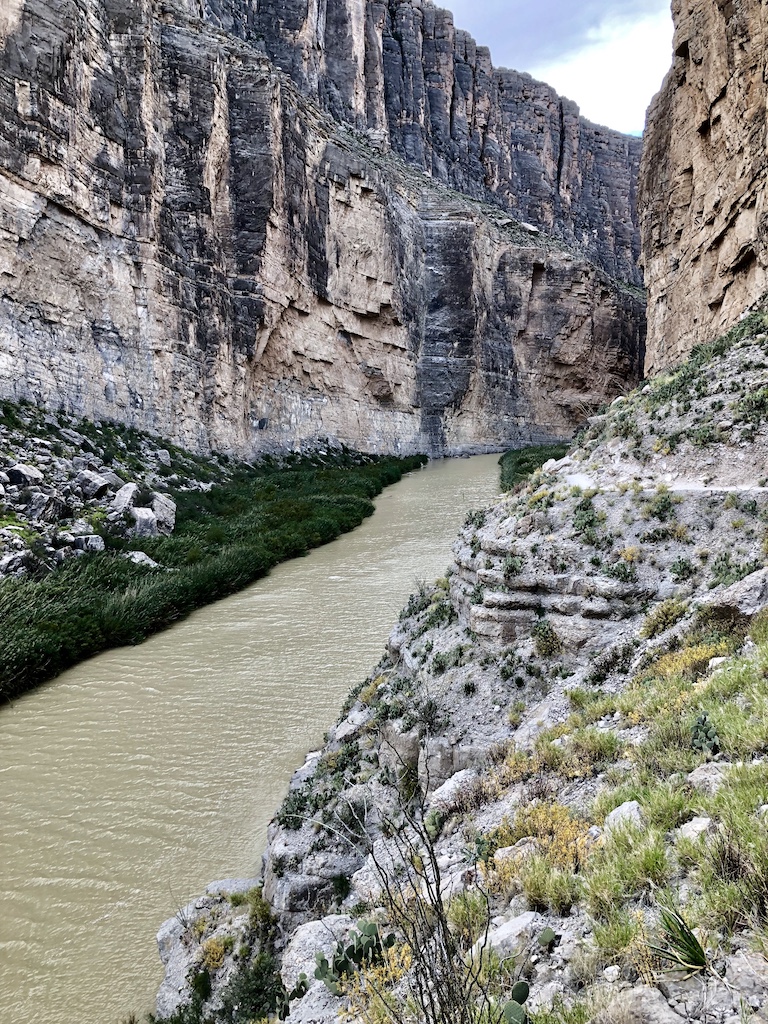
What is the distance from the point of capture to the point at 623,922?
7.98 feet

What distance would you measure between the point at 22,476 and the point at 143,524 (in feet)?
11.0

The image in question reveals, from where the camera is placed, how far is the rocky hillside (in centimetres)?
232

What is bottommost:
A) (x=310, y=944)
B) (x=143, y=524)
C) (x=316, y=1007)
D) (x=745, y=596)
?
(x=310, y=944)

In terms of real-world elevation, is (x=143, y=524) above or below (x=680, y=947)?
above

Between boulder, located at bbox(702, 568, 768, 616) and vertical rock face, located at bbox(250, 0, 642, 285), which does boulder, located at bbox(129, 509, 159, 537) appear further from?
vertical rock face, located at bbox(250, 0, 642, 285)

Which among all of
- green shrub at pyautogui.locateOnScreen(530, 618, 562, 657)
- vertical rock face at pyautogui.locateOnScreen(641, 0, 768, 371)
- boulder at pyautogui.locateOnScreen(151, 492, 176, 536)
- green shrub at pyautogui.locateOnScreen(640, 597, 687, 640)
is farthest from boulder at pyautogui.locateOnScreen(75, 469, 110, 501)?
vertical rock face at pyautogui.locateOnScreen(641, 0, 768, 371)

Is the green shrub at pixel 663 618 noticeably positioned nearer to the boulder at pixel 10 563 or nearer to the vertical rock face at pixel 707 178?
the boulder at pixel 10 563

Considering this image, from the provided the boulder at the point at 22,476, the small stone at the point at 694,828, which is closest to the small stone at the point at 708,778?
the small stone at the point at 694,828

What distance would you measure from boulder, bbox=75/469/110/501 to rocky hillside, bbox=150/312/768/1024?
35.4 feet

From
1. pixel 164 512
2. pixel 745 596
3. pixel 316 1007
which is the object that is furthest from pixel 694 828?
pixel 164 512

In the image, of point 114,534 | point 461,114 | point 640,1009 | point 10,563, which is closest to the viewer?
point 640,1009

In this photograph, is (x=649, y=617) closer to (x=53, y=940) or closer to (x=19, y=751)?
(x=53, y=940)

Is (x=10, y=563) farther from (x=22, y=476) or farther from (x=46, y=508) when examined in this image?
(x=22, y=476)

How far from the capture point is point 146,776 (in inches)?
310
